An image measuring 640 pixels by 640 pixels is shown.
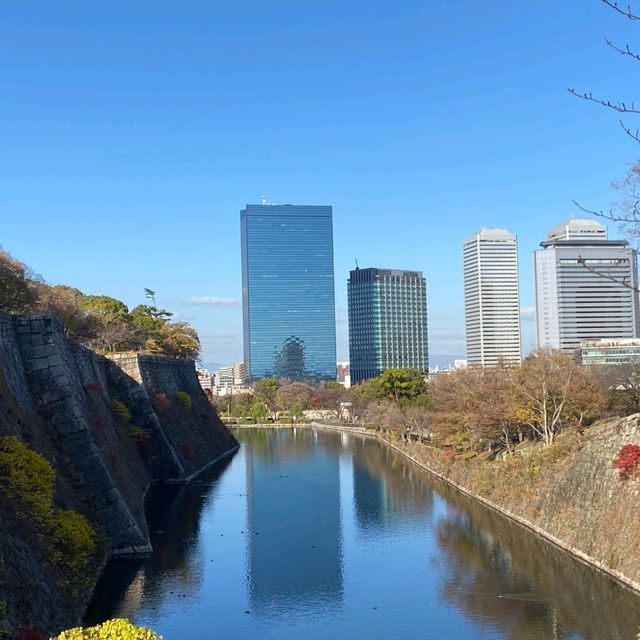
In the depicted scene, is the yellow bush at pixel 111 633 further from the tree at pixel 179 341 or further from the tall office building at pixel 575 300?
the tall office building at pixel 575 300

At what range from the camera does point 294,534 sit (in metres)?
36.2

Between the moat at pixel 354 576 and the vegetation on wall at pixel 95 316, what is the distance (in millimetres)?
14685

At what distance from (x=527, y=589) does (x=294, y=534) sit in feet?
44.5

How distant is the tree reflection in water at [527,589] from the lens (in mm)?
22250

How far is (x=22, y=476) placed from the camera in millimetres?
21641

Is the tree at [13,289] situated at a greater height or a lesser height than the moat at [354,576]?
greater

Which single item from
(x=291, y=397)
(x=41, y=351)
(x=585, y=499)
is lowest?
(x=585, y=499)

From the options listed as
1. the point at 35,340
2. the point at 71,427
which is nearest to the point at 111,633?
the point at 71,427

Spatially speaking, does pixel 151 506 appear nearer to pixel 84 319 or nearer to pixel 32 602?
pixel 84 319

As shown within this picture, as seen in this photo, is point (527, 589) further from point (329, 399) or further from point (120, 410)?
point (329, 399)

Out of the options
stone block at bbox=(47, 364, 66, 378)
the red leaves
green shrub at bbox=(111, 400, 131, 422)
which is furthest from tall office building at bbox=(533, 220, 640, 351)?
stone block at bbox=(47, 364, 66, 378)

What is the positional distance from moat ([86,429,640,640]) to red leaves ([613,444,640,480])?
3947 millimetres

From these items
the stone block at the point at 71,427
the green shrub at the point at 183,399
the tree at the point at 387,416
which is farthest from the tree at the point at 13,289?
the tree at the point at 387,416

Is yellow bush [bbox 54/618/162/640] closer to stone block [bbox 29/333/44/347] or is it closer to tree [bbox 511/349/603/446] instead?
stone block [bbox 29/333/44/347]
